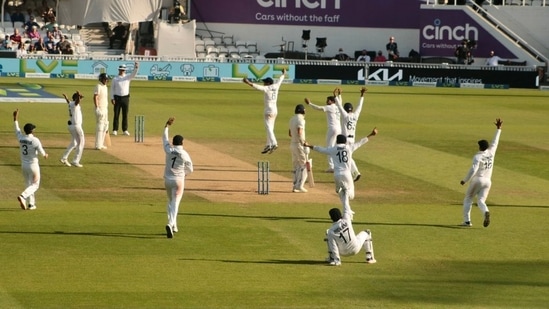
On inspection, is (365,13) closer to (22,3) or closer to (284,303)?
(22,3)

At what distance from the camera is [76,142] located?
103 feet

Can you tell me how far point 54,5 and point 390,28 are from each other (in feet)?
64.0

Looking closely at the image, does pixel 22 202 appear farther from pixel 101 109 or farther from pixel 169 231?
pixel 101 109

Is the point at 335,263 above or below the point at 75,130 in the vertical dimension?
below

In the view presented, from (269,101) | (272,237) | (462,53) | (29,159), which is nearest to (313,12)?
(462,53)

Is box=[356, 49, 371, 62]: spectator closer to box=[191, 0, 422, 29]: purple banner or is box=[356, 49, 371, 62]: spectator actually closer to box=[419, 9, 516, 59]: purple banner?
box=[191, 0, 422, 29]: purple banner

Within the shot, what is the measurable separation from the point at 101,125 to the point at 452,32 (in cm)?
4066

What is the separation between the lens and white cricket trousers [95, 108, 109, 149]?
3384 centimetres

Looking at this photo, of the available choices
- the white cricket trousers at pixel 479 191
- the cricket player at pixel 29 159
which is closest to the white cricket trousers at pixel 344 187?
the white cricket trousers at pixel 479 191

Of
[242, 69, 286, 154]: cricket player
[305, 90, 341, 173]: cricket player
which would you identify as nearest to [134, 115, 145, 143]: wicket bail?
[242, 69, 286, 154]: cricket player

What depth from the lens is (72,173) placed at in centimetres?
3052

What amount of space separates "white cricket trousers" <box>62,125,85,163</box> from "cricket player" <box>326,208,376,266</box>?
12.0 metres

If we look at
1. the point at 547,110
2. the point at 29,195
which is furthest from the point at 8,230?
the point at 547,110

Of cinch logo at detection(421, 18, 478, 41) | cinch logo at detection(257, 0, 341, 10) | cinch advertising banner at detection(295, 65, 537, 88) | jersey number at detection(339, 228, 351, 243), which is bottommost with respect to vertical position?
jersey number at detection(339, 228, 351, 243)
